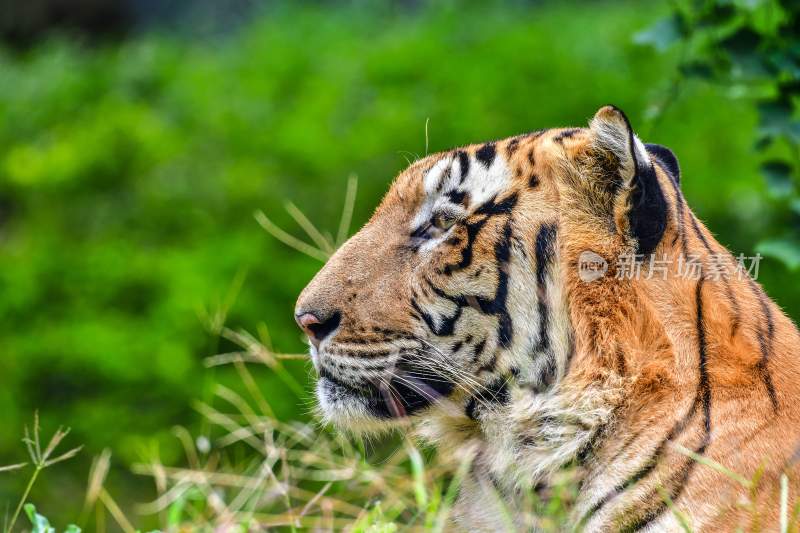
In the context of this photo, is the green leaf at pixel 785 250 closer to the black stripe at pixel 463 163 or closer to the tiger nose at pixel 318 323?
the black stripe at pixel 463 163

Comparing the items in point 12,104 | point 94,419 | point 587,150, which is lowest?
point 94,419

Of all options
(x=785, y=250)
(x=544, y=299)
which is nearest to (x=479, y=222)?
(x=544, y=299)

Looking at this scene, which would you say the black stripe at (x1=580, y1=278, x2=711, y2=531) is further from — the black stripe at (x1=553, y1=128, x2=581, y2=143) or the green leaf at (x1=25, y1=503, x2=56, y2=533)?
the green leaf at (x1=25, y1=503, x2=56, y2=533)

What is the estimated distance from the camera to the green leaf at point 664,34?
317cm

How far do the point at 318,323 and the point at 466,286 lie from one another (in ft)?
1.09

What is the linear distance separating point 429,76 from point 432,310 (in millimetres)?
4991

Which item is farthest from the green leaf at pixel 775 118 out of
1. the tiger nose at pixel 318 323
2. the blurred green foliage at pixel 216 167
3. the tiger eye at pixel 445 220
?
the tiger nose at pixel 318 323

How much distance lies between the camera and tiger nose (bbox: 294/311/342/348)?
2424 millimetres

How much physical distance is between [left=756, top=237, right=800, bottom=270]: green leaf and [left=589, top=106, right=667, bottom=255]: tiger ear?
0.91m

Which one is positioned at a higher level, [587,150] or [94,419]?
[587,150]

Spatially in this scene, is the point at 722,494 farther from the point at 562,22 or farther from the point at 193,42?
the point at 193,42

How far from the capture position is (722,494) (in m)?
2.05

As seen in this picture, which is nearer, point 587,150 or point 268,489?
point 587,150

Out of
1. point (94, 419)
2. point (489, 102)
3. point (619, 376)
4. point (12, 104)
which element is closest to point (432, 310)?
point (619, 376)
